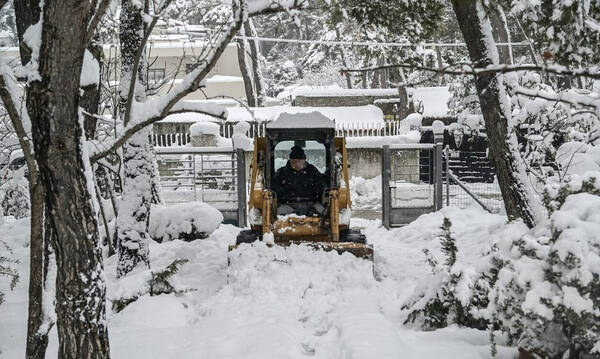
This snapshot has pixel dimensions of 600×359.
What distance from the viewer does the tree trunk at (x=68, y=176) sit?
3135 millimetres

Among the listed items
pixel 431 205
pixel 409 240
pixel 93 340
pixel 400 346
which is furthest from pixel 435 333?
pixel 431 205

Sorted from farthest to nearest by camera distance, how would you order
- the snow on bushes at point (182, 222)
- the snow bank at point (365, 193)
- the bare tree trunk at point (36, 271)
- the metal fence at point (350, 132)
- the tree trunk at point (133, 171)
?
1. the metal fence at point (350, 132)
2. the snow bank at point (365, 193)
3. the snow on bushes at point (182, 222)
4. the tree trunk at point (133, 171)
5. the bare tree trunk at point (36, 271)

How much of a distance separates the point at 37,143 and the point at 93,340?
1.15 metres

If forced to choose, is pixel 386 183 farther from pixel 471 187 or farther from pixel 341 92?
pixel 341 92

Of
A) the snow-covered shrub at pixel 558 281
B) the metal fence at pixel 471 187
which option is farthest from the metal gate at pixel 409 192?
the snow-covered shrub at pixel 558 281

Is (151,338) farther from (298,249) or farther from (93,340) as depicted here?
(298,249)

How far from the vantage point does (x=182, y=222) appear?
10.6m

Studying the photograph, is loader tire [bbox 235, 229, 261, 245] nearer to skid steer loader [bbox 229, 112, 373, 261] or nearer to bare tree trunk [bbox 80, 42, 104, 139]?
skid steer loader [bbox 229, 112, 373, 261]

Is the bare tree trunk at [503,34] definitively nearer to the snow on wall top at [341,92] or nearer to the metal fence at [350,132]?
the metal fence at [350,132]

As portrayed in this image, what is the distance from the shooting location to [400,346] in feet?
15.7

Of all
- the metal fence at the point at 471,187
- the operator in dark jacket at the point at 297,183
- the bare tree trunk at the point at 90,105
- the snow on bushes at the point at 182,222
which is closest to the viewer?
the bare tree trunk at the point at 90,105

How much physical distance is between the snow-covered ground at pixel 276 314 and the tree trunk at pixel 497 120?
0.44 metres

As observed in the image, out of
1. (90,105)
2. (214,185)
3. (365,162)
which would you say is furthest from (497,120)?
(365,162)

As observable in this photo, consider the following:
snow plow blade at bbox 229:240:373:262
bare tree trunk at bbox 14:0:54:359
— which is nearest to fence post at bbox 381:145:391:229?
snow plow blade at bbox 229:240:373:262
